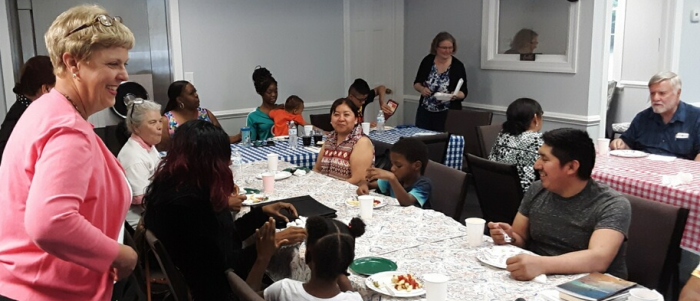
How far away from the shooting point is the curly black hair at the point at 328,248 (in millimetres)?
1681

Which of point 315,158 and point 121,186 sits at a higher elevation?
point 121,186

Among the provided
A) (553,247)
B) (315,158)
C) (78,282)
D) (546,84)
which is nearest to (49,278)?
(78,282)

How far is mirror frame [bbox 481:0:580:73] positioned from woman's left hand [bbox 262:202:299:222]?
383 centimetres

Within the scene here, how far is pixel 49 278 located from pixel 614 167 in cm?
315

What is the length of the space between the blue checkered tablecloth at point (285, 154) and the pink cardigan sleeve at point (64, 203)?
8.64ft

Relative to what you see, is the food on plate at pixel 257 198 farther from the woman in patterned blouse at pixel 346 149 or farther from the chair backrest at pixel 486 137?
the chair backrest at pixel 486 137

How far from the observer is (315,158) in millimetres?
4086

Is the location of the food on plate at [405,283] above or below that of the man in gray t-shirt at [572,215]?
below

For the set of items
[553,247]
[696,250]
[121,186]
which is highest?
[121,186]

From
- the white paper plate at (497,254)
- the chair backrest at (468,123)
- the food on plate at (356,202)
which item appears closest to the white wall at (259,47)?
the chair backrest at (468,123)

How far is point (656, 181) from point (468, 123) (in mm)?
2327

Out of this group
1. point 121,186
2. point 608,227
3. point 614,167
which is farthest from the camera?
point 614,167

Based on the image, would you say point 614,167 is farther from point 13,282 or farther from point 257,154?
point 13,282

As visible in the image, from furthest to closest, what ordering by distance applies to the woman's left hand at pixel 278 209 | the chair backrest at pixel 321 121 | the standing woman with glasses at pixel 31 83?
the chair backrest at pixel 321 121
the standing woman with glasses at pixel 31 83
the woman's left hand at pixel 278 209
